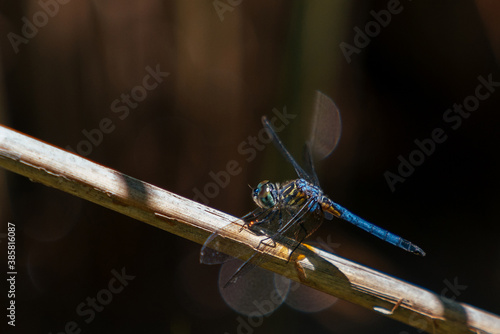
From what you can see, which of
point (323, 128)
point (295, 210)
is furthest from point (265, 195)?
point (323, 128)

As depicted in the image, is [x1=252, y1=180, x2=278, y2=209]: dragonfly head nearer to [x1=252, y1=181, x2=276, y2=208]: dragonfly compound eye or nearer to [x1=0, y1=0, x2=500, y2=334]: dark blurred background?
[x1=252, y1=181, x2=276, y2=208]: dragonfly compound eye

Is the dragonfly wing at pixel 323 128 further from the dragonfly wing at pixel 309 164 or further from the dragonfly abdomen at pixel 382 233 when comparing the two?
the dragonfly abdomen at pixel 382 233

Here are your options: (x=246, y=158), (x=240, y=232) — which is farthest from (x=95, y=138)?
(x=240, y=232)

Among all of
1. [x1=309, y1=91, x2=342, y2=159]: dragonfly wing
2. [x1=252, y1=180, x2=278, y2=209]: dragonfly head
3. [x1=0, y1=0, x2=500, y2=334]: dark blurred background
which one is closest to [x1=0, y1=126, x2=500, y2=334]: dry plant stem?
[x1=252, y1=180, x2=278, y2=209]: dragonfly head

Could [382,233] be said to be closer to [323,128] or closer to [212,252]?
[323,128]

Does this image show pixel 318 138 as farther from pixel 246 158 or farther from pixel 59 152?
pixel 59 152

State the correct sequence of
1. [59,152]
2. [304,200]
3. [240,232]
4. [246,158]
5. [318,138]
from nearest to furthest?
1. [59,152]
2. [240,232]
3. [304,200]
4. [318,138]
5. [246,158]

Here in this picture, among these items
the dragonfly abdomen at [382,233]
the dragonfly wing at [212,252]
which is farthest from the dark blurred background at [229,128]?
the dragonfly wing at [212,252]
